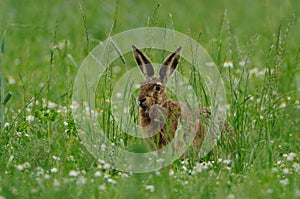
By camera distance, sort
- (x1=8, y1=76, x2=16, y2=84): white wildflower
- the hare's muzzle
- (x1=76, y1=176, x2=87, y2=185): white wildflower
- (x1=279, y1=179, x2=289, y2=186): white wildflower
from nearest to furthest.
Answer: (x1=76, y1=176, x2=87, y2=185): white wildflower, (x1=279, y1=179, x2=289, y2=186): white wildflower, the hare's muzzle, (x1=8, y1=76, x2=16, y2=84): white wildflower

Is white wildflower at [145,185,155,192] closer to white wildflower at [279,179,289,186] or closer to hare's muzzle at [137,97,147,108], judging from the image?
white wildflower at [279,179,289,186]

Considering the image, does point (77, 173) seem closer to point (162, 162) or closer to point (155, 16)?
point (162, 162)

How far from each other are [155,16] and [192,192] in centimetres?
189

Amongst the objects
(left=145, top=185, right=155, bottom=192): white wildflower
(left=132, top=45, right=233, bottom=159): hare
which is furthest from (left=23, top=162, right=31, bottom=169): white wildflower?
(left=132, top=45, right=233, bottom=159): hare

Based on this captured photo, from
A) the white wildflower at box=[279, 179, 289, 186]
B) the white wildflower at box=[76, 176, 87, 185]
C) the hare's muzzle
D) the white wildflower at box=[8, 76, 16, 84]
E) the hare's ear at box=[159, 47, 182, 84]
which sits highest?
the hare's ear at box=[159, 47, 182, 84]

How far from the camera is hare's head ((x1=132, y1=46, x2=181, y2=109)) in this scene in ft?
20.2

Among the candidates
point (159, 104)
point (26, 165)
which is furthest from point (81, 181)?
point (159, 104)

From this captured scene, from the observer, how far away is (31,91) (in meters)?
7.79

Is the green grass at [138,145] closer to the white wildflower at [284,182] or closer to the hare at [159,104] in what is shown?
the white wildflower at [284,182]

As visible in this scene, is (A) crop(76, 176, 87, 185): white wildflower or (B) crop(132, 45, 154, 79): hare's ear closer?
(A) crop(76, 176, 87, 185): white wildflower

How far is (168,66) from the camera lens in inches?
249

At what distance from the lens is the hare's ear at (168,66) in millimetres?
6242

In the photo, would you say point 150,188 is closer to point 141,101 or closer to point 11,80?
point 141,101

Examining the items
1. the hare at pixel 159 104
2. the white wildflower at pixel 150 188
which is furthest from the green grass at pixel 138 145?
the hare at pixel 159 104
